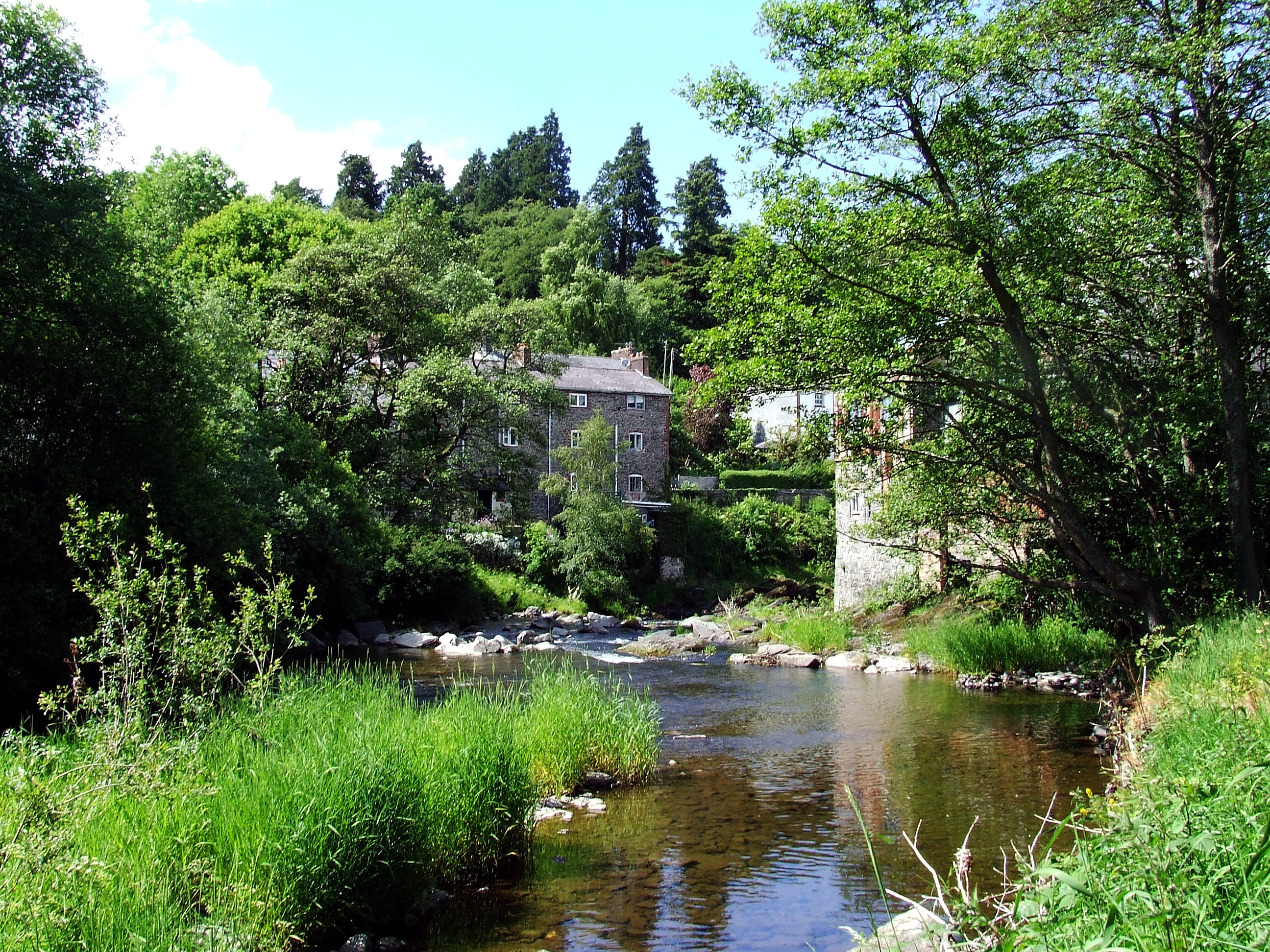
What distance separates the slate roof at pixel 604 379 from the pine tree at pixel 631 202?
3290 centimetres

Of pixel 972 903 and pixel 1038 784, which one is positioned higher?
pixel 972 903

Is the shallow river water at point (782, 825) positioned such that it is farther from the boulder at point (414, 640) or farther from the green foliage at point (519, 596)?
the green foliage at point (519, 596)

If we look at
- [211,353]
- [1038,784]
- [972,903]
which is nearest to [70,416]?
[211,353]

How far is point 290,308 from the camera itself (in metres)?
34.7

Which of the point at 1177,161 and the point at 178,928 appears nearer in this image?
the point at 178,928

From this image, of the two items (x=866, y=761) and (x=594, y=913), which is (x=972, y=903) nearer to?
(x=594, y=913)

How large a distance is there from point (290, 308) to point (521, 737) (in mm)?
27745

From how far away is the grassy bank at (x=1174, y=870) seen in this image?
10.4 ft

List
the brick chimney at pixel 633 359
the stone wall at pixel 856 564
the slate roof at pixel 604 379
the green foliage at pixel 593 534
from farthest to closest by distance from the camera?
1. the brick chimney at pixel 633 359
2. the slate roof at pixel 604 379
3. the green foliage at pixel 593 534
4. the stone wall at pixel 856 564

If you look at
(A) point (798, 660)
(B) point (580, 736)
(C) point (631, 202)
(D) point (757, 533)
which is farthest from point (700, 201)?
(B) point (580, 736)

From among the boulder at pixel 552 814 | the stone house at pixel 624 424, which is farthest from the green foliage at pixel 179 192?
the boulder at pixel 552 814

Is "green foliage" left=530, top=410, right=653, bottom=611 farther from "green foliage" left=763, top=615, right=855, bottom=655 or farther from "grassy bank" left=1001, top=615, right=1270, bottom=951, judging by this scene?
"grassy bank" left=1001, top=615, right=1270, bottom=951

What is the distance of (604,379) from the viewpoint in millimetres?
53625

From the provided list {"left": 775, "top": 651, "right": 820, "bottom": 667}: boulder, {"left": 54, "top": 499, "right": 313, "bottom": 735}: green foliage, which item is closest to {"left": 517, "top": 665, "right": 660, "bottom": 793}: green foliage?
{"left": 54, "top": 499, "right": 313, "bottom": 735}: green foliage
